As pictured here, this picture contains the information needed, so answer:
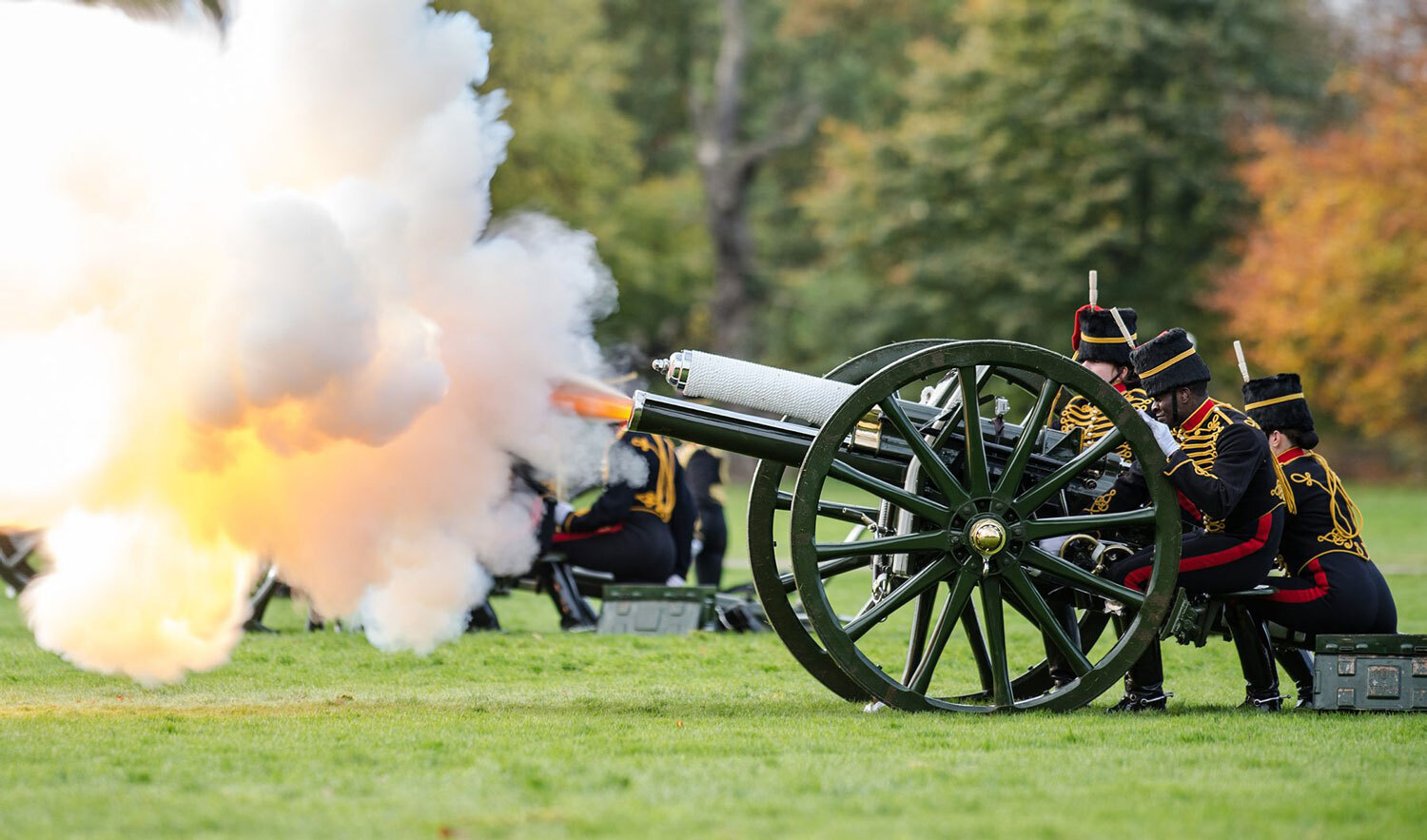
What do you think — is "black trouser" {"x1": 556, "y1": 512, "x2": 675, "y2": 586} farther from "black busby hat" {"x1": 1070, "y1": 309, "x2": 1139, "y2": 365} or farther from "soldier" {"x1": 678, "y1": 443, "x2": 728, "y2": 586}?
"black busby hat" {"x1": 1070, "y1": 309, "x2": 1139, "y2": 365}

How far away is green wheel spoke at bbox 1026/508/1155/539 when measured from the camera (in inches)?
316

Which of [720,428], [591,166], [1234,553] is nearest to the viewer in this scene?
[720,428]

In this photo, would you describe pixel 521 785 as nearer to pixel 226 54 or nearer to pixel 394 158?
pixel 394 158

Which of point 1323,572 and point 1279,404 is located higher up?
point 1279,404

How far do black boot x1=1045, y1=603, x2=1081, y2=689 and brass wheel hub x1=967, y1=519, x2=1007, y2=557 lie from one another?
Answer: 1062 mm

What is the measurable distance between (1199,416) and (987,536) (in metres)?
1.50

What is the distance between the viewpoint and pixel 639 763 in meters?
6.86

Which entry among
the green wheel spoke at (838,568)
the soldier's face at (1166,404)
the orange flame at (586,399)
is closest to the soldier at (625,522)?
the orange flame at (586,399)

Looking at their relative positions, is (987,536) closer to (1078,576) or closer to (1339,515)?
(1078,576)

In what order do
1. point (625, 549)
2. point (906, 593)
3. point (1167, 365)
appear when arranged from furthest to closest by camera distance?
point (625, 549), point (1167, 365), point (906, 593)

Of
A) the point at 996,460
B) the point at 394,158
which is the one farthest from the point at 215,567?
the point at 996,460

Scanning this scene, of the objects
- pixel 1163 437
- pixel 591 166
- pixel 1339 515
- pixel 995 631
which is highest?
pixel 591 166

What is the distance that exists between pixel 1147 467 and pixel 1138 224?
30576mm

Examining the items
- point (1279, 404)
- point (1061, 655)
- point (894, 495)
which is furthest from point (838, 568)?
point (1279, 404)
